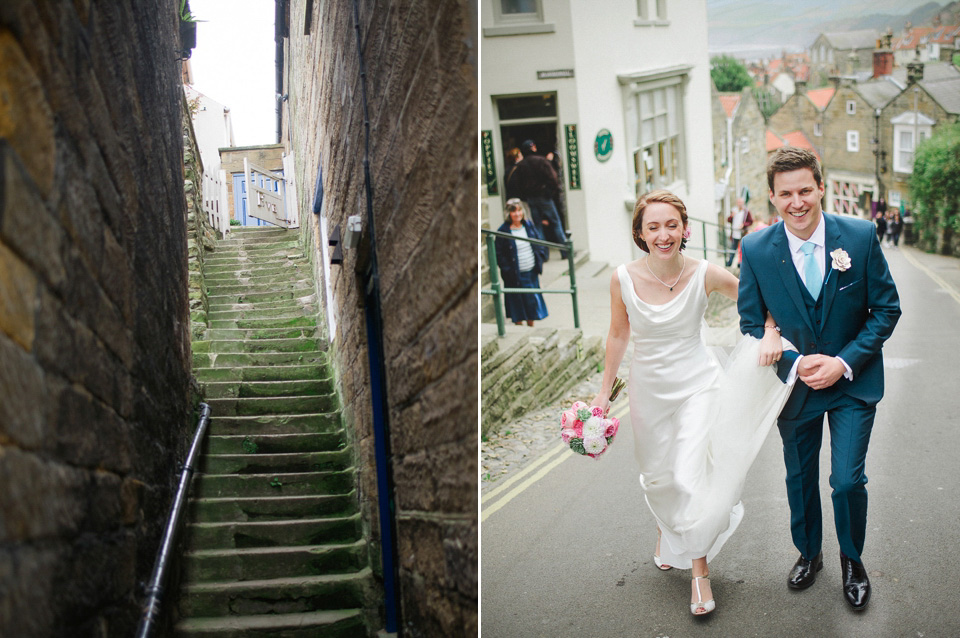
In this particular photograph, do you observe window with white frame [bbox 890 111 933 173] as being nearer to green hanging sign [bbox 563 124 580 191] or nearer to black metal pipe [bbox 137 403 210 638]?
green hanging sign [bbox 563 124 580 191]

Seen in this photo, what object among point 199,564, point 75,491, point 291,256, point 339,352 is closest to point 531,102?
point 75,491

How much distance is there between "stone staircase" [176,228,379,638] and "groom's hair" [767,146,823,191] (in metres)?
3.06

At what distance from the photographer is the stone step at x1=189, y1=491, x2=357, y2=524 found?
498cm

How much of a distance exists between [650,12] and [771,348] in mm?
1210

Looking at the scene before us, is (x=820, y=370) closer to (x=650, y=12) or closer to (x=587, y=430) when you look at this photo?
(x=587, y=430)

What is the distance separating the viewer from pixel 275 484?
5.36 m

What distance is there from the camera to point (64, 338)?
1.58 m

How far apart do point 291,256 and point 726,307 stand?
8165 mm

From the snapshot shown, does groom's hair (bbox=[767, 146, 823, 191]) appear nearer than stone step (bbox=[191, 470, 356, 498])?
Yes

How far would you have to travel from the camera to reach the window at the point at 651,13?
2547 mm

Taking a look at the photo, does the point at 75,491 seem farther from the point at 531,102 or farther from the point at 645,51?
Answer: the point at 645,51

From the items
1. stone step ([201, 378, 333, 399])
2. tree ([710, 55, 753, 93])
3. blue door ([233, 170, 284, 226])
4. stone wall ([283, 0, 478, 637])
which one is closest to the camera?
stone wall ([283, 0, 478, 637])

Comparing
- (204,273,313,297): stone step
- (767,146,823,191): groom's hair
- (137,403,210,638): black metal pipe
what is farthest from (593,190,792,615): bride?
(204,273,313,297): stone step

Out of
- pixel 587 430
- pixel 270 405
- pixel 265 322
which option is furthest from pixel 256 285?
pixel 587 430
